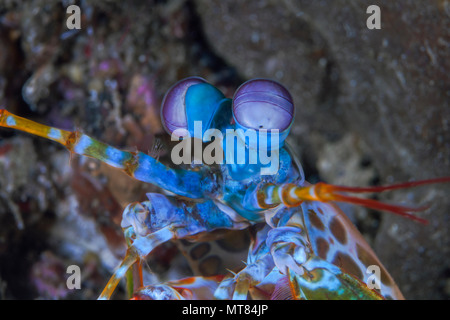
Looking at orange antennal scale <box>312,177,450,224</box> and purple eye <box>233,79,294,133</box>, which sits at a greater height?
purple eye <box>233,79,294,133</box>

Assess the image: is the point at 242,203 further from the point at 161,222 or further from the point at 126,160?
the point at 126,160

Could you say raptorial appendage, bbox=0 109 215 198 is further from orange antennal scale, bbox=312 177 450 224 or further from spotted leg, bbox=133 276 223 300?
orange antennal scale, bbox=312 177 450 224

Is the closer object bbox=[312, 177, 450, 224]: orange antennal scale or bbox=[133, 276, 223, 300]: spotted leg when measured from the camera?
bbox=[312, 177, 450, 224]: orange antennal scale

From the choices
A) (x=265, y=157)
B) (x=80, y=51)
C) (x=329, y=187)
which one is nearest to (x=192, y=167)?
(x=265, y=157)

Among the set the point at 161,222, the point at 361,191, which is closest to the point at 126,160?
the point at 161,222

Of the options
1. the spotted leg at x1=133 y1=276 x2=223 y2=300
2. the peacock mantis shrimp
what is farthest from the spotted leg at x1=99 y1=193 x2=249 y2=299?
the spotted leg at x1=133 y1=276 x2=223 y2=300

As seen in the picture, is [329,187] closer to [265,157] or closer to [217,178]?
[265,157]
